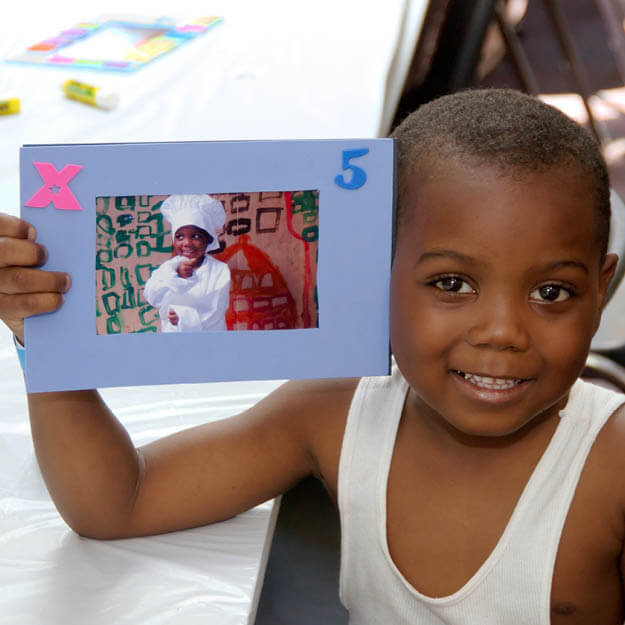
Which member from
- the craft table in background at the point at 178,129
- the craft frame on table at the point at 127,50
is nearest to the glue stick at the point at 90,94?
the craft table in background at the point at 178,129

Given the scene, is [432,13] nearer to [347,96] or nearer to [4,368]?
[347,96]

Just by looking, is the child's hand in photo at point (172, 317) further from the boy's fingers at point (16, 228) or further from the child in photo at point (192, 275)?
the boy's fingers at point (16, 228)

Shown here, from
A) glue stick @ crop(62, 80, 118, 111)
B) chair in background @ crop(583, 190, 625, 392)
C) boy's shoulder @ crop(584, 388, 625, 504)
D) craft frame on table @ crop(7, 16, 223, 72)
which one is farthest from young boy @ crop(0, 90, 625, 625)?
craft frame on table @ crop(7, 16, 223, 72)

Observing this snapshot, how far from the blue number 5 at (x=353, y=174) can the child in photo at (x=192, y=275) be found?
97 mm

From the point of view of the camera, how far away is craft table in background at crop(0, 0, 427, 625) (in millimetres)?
771

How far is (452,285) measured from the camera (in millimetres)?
780

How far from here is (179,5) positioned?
2.29 meters

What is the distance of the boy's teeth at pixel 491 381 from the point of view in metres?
0.77

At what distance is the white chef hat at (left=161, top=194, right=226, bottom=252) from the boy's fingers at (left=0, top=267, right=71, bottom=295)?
3.7 inches

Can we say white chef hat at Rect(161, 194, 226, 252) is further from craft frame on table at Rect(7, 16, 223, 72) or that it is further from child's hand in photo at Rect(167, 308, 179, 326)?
craft frame on table at Rect(7, 16, 223, 72)

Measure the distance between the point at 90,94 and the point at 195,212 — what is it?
1.10 meters

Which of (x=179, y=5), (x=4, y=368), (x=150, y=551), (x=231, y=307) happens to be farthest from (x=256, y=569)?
(x=179, y=5)

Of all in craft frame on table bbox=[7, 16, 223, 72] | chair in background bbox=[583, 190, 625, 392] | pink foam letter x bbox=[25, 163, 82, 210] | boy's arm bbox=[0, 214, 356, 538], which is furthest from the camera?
craft frame on table bbox=[7, 16, 223, 72]

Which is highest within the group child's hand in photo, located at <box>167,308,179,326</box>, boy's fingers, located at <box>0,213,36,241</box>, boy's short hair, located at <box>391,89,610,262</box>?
boy's short hair, located at <box>391,89,610,262</box>
